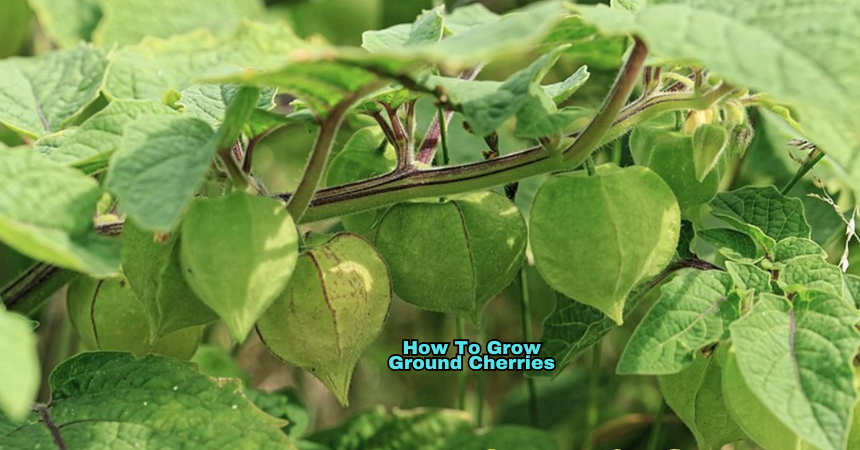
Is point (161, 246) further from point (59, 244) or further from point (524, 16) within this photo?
point (524, 16)

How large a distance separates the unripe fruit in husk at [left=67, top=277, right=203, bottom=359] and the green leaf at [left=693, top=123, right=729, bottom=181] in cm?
51

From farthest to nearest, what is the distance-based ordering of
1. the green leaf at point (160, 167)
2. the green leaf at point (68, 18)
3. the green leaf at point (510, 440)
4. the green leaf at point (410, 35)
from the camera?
the green leaf at point (68, 18)
the green leaf at point (510, 440)
the green leaf at point (410, 35)
the green leaf at point (160, 167)

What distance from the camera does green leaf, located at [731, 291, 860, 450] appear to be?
28.6 inches

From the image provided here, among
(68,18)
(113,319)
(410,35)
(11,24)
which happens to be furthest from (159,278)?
(11,24)

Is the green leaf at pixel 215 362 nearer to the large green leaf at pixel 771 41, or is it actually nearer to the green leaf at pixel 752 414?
the green leaf at pixel 752 414

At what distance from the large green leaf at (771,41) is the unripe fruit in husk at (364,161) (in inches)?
14.3

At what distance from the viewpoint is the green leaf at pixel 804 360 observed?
0.73m

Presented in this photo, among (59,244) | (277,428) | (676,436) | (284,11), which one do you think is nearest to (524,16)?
(59,244)

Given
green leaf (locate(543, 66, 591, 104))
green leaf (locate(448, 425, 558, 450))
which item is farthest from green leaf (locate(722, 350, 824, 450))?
green leaf (locate(448, 425, 558, 450))

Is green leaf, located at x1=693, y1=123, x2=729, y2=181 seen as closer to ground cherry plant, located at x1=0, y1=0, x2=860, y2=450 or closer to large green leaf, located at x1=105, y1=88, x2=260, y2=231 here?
ground cherry plant, located at x1=0, y1=0, x2=860, y2=450

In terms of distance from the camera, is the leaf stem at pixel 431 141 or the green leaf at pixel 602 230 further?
the leaf stem at pixel 431 141

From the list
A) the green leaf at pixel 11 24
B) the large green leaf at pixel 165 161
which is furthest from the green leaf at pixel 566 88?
the green leaf at pixel 11 24

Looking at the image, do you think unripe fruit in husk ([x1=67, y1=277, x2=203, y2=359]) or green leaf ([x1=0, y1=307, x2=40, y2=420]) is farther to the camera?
unripe fruit in husk ([x1=67, y1=277, x2=203, y2=359])

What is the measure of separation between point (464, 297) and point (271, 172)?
4.23 feet
